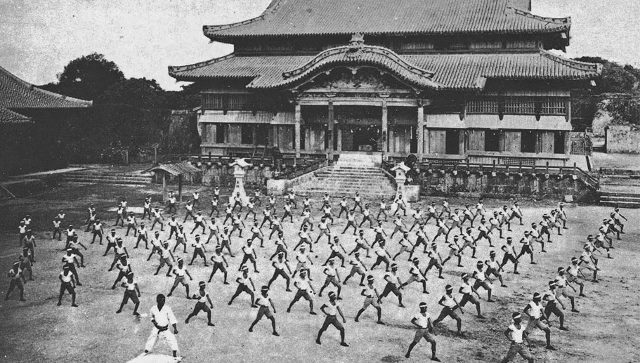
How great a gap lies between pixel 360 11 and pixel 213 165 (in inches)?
624

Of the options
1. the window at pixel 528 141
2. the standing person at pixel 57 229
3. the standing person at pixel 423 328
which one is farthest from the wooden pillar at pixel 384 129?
the standing person at pixel 423 328

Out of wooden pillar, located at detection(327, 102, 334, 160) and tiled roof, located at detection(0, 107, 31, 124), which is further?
wooden pillar, located at detection(327, 102, 334, 160)

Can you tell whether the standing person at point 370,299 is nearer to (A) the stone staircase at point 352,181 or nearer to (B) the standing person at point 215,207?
(B) the standing person at point 215,207

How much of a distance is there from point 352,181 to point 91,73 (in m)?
42.4

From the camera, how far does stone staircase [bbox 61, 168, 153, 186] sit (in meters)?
35.0

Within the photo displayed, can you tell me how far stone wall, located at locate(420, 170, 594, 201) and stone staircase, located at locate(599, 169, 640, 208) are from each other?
3.14 feet

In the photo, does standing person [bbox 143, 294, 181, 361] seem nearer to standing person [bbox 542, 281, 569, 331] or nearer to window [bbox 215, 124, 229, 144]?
standing person [bbox 542, 281, 569, 331]

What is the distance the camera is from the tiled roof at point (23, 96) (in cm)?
3409

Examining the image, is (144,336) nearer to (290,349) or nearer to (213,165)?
(290,349)

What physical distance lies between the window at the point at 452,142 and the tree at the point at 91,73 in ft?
132

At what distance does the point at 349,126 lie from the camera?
118 ft

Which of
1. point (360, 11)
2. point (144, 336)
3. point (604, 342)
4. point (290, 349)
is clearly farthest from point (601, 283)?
point (360, 11)

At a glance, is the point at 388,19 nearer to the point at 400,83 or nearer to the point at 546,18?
the point at 400,83

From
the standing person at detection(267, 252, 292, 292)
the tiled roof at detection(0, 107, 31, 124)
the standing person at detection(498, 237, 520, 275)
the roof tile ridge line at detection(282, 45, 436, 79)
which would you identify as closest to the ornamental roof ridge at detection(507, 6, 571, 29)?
the roof tile ridge line at detection(282, 45, 436, 79)
